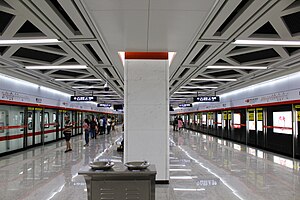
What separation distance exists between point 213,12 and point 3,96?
9.06 metres

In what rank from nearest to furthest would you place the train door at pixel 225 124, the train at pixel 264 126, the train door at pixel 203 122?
the train at pixel 264 126 → the train door at pixel 225 124 → the train door at pixel 203 122

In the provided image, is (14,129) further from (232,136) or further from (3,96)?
(232,136)

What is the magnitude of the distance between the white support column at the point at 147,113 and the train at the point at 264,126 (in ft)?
20.4

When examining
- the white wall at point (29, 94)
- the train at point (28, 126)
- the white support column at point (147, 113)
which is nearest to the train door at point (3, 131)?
the train at point (28, 126)

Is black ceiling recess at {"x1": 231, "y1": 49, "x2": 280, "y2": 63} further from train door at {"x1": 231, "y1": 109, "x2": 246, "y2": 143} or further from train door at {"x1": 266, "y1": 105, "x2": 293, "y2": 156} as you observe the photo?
train door at {"x1": 231, "y1": 109, "x2": 246, "y2": 143}

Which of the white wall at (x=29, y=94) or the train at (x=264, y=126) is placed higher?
the white wall at (x=29, y=94)

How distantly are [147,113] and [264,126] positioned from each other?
827 centimetres

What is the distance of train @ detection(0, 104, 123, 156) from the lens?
35.4 ft

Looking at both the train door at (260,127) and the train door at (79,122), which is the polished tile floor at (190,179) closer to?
the train door at (260,127)

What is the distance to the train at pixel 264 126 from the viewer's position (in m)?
10.1

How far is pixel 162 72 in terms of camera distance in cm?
645

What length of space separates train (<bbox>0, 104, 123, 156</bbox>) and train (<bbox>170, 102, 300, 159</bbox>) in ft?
36.3

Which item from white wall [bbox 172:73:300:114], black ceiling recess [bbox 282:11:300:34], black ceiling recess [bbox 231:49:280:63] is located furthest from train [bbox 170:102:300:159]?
black ceiling recess [bbox 282:11:300:34]

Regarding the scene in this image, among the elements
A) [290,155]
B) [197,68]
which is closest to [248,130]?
[290,155]
